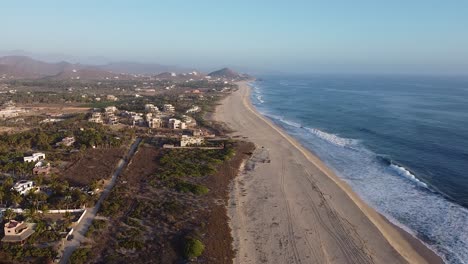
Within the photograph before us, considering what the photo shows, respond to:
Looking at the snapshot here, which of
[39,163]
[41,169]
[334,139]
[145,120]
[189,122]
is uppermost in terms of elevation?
[334,139]

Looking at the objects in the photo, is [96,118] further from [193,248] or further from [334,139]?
[193,248]

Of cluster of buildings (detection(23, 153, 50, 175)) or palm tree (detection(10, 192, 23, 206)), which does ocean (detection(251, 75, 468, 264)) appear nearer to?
palm tree (detection(10, 192, 23, 206))

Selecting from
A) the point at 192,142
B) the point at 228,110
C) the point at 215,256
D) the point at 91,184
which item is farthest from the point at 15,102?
the point at 215,256

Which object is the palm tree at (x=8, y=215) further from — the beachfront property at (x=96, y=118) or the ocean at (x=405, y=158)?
the beachfront property at (x=96, y=118)

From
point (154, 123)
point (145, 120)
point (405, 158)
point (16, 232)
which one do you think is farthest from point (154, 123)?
point (16, 232)

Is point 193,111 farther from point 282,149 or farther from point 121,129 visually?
point 282,149

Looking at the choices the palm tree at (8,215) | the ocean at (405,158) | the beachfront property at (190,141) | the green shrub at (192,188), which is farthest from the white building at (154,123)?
the palm tree at (8,215)
